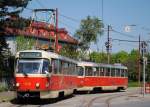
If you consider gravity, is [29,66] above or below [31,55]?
below

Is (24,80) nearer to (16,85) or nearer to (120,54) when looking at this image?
(16,85)

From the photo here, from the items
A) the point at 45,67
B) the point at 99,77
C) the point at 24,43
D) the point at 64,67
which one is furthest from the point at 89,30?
the point at 45,67

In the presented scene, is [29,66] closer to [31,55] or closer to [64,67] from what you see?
[31,55]

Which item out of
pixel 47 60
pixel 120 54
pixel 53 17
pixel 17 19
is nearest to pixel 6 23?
pixel 17 19

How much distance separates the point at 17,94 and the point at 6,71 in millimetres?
15441

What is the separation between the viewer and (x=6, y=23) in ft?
135

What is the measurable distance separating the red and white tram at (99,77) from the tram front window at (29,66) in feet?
40.9

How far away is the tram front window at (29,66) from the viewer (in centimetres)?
2703

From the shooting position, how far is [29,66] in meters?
27.1

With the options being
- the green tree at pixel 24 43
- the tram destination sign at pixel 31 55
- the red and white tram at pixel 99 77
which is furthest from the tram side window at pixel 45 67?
the green tree at pixel 24 43

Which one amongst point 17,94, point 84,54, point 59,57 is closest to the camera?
point 17,94

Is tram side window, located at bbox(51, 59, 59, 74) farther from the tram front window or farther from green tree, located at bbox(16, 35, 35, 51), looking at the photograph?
Result: green tree, located at bbox(16, 35, 35, 51)

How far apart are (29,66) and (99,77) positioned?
1657 centimetres

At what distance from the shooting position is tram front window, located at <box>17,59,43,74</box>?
27031 millimetres
